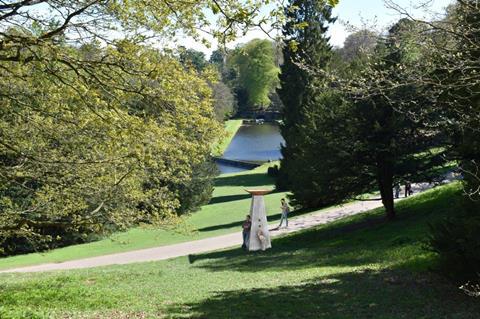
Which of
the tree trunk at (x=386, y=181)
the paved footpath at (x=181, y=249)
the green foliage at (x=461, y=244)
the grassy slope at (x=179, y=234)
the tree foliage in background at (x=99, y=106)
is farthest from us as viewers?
the grassy slope at (x=179, y=234)

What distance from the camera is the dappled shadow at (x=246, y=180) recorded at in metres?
52.5

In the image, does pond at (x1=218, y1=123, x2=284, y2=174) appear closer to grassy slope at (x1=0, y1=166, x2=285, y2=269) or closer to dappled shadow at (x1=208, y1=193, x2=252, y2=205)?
dappled shadow at (x1=208, y1=193, x2=252, y2=205)

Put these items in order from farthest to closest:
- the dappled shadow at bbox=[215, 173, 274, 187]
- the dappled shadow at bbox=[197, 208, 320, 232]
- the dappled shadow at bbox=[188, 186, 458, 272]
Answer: the dappled shadow at bbox=[215, 173, 274, 187] < the dappled shadow at bbox=[197, 208, 320, 232] < the dappled shadow at bbox=[188, 186, 458, 272]

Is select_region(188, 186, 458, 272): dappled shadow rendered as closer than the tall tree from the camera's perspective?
Yes

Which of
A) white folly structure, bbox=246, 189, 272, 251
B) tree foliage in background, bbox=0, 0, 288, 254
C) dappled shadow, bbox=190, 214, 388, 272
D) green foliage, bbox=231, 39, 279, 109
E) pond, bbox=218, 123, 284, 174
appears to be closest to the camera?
tree foliage in background, bbox=0, 0, 288, 254

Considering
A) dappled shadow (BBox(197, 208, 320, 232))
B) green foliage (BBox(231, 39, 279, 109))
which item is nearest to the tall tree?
dappled shadow (BBox(197, 208, 320, 232))

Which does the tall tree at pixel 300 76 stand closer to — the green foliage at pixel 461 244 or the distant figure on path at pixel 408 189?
the distant figure on path at pixel 408 189

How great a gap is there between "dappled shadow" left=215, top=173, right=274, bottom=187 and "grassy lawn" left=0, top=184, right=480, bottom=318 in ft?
106

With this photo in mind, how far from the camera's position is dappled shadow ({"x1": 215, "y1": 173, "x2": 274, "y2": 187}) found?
2065 inches

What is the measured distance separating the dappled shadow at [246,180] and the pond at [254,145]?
928cm

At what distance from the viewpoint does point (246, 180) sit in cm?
5525

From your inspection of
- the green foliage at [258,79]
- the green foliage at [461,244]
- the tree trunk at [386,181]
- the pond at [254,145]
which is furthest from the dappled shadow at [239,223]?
the green foliage at [258,79]

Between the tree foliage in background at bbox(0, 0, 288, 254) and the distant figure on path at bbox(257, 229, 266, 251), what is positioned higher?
the tree foliage in background at bbox(0, 0, 288, 254)

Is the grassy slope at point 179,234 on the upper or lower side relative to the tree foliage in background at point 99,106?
lower
